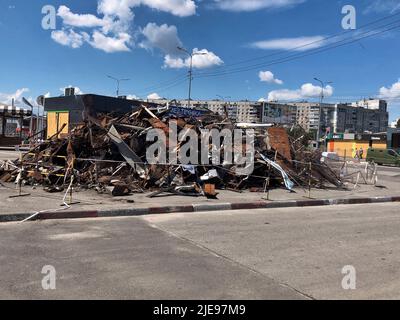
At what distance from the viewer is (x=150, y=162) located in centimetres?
1499

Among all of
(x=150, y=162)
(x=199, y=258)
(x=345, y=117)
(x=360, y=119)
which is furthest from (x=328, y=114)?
(x=199, y=258)

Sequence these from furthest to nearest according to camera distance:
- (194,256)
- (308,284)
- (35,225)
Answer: (35,225) < (194,256) < (308,284)

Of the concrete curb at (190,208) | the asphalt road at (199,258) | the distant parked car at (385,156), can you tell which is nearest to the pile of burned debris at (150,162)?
the concrete curb at (190,208)

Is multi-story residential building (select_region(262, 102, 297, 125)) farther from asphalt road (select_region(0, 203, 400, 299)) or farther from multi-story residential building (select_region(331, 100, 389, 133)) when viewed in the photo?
asphalt road (select_region(0, 203, 400, 299))

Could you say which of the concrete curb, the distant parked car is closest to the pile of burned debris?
the concrete curb

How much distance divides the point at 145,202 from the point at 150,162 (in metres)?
3.24

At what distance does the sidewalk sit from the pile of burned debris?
0.59 m

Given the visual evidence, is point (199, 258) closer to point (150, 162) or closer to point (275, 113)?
point (150, 162)

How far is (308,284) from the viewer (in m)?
5.56

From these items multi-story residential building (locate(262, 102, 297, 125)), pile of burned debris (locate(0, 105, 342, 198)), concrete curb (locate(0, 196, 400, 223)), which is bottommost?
concrete curb (locate(0, 196, 400, 223))

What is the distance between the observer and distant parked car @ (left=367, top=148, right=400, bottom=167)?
40.7 metres
